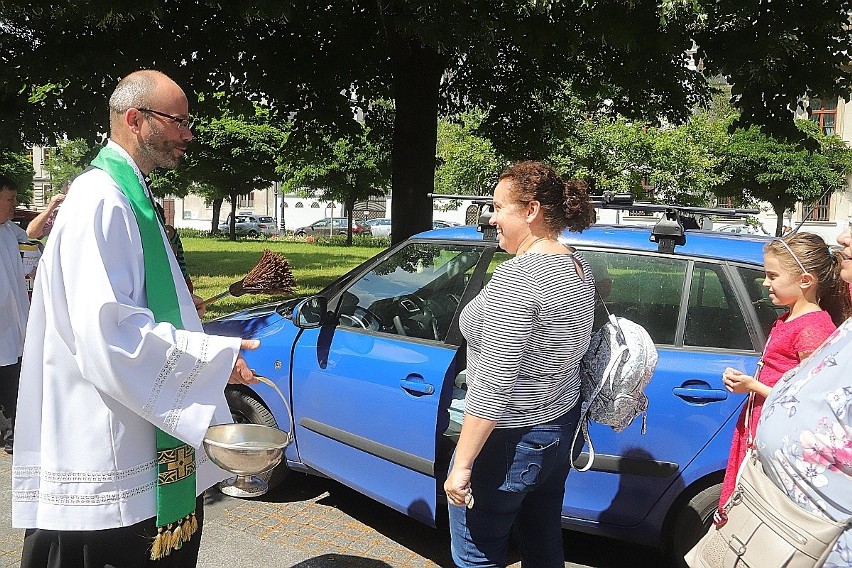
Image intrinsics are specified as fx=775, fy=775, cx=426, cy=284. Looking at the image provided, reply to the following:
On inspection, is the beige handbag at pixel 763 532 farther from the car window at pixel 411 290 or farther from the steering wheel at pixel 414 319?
the car window at pixel 411 290

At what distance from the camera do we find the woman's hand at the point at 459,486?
93.5 inches

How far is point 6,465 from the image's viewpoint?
5.09 m

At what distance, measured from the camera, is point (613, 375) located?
8.55ft

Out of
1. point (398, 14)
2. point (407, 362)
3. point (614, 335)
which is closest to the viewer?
point (614, 335)

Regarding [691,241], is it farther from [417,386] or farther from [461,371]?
[417,386]

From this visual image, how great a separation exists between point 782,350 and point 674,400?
60cm

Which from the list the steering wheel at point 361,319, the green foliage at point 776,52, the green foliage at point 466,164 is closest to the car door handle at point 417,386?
the steering wheel at point 361,319

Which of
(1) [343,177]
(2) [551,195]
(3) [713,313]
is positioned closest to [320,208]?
(1) [343,177]

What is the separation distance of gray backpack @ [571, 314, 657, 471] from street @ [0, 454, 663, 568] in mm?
1536

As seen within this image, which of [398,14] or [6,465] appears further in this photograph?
[398,14]

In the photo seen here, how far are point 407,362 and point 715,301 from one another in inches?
57.6

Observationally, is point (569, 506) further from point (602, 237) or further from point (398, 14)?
point (398, 14)

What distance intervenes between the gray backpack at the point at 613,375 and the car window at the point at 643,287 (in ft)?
3.10

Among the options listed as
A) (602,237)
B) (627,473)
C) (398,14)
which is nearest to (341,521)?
(627,473)
